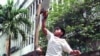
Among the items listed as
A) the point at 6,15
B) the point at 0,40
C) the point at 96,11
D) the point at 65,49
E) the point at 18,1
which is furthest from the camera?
the point at 0,40

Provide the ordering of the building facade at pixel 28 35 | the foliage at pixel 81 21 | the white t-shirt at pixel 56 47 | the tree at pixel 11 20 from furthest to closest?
the building facade at pixel 28 35
the tree at pixel 11 20
the foliage at pixel 81 21
the white t-shirt at pixel 56 47

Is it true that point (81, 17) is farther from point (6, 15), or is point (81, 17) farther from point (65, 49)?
point (65, 49)

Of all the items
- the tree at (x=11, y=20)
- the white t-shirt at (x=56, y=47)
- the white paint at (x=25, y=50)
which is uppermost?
the white t-shirt at (x=56, y=47)

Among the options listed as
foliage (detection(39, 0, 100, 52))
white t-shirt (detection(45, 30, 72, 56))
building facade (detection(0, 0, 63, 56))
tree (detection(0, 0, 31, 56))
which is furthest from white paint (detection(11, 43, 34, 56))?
white t-shirt (detection(45, 30, 72, 56))

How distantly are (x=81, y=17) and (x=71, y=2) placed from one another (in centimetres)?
132

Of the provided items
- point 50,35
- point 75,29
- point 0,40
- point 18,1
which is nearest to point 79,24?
point 75,29

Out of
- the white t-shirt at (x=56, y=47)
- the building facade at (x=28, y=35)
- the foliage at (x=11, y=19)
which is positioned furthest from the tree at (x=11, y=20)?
the white t-shirt at (x=56, y=47)

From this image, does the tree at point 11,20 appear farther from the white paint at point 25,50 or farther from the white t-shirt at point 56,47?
the white t-shirt at point 56,47

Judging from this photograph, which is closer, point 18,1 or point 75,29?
point 75,29

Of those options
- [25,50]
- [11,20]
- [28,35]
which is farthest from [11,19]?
[25,50]

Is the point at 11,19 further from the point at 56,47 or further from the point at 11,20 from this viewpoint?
the point at 56,47

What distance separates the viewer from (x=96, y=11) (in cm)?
2428

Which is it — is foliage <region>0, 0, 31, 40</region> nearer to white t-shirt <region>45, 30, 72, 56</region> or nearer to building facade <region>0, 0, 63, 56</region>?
building facade <region>0, 0, 63, 56</region>

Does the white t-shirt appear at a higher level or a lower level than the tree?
higher
